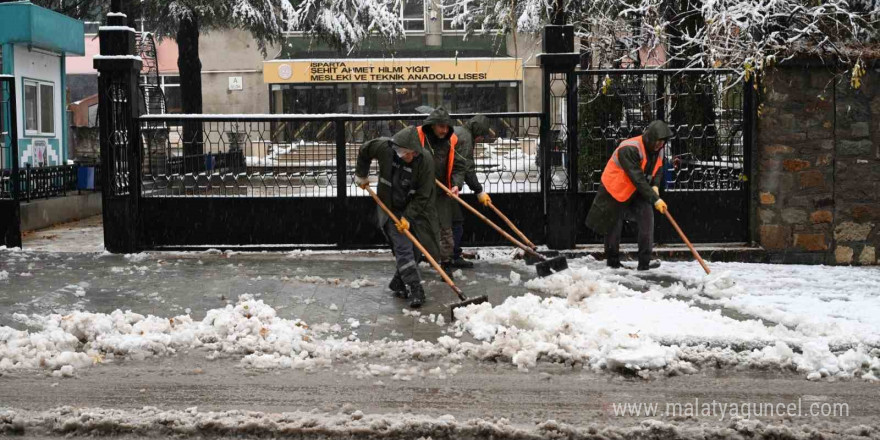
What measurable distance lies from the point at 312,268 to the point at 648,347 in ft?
16.2

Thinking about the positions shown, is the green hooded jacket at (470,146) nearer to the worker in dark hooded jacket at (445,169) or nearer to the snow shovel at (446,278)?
the worker in dark hooded jacket at (445,169)

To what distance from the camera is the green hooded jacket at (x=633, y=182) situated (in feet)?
33.4

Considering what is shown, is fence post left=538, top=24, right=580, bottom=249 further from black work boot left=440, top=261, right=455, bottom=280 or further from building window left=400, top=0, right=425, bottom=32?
building window left=400, top=0, right=425, bottom=32

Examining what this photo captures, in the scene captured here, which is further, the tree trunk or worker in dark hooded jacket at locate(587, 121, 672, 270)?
the tree trunk

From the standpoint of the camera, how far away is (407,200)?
8.80 meters

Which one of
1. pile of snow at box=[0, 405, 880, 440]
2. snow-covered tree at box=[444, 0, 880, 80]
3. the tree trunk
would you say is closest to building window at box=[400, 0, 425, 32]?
the tree trunk

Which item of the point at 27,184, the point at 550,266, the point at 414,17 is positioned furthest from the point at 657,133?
the point at 414,17

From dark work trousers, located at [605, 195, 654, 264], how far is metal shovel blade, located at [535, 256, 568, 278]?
3.69ft

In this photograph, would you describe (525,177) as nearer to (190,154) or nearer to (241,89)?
(190,154)

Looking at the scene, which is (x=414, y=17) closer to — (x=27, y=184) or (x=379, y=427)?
(x=27, y=184)

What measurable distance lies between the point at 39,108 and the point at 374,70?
55.0 feet

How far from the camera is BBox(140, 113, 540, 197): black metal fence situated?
454 inches

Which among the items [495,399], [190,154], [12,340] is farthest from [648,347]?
[190,154]

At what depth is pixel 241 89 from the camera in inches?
1494
